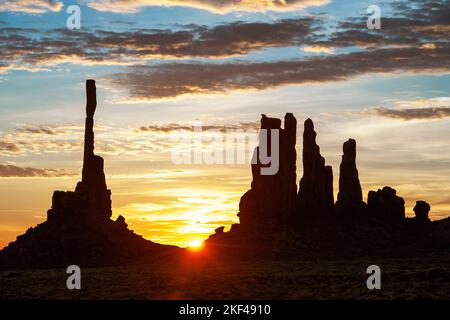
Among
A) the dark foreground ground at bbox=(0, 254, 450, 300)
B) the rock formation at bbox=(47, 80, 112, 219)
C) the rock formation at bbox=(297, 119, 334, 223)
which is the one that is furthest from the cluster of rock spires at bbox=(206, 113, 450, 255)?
the dark foreground ground at bbox=(0, 254, 450, 300)

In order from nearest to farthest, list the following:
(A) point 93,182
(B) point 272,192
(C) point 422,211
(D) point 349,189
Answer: (A) point 93,182 → (B) point 272,192 → (D) point 349,189 → (C) point 422,211

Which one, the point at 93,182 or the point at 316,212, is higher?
the point at 93,182

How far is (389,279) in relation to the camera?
69.2 meters

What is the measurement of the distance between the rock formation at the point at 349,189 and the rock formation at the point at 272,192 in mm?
9441


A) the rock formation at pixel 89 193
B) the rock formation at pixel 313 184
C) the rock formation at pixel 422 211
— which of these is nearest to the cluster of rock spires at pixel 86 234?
the rock formation at pixel 89 193

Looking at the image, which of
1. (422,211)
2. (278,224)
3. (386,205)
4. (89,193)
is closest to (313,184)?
(278,224)

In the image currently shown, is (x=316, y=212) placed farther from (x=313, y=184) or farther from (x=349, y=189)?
(x=349, y=189)

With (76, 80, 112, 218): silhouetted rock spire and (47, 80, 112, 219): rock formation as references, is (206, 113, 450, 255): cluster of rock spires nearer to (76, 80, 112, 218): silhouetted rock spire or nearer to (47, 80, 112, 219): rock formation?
(76, 80, 112, 218): silhouetted rock spire

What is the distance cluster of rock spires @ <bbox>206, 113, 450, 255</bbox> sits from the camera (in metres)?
123

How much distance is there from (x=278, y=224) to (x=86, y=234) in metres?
34.8

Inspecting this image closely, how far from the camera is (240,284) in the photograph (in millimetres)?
69000
